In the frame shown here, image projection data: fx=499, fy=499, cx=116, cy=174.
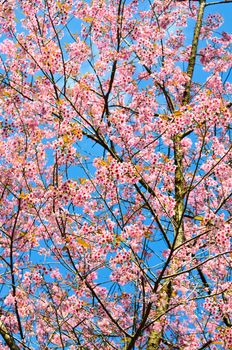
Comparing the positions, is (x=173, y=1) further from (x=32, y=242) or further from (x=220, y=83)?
(x=32, y=242)

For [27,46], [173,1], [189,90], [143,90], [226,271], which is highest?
[173,1]

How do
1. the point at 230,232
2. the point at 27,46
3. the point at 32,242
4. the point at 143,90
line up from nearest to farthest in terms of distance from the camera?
the point at 230,232 → the point at 32,242 → the point at 27,46 → the point at 143,90

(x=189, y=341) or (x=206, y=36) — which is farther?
(x=206, y=36)

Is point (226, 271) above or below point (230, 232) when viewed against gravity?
above

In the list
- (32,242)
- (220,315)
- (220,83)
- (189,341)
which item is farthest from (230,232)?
(220,83)

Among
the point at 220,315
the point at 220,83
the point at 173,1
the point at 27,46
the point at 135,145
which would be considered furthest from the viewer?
the point at 173,1

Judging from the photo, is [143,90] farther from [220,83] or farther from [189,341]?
[189,341]

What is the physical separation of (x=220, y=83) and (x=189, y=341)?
5460 mm

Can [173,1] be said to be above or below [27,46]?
above

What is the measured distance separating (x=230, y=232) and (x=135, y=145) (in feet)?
9.47

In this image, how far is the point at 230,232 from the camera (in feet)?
19.9

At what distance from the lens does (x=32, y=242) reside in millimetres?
7320

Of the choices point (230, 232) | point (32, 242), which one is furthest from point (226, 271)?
point (32, 242)

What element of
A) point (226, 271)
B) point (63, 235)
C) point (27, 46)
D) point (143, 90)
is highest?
point (143, 90)
